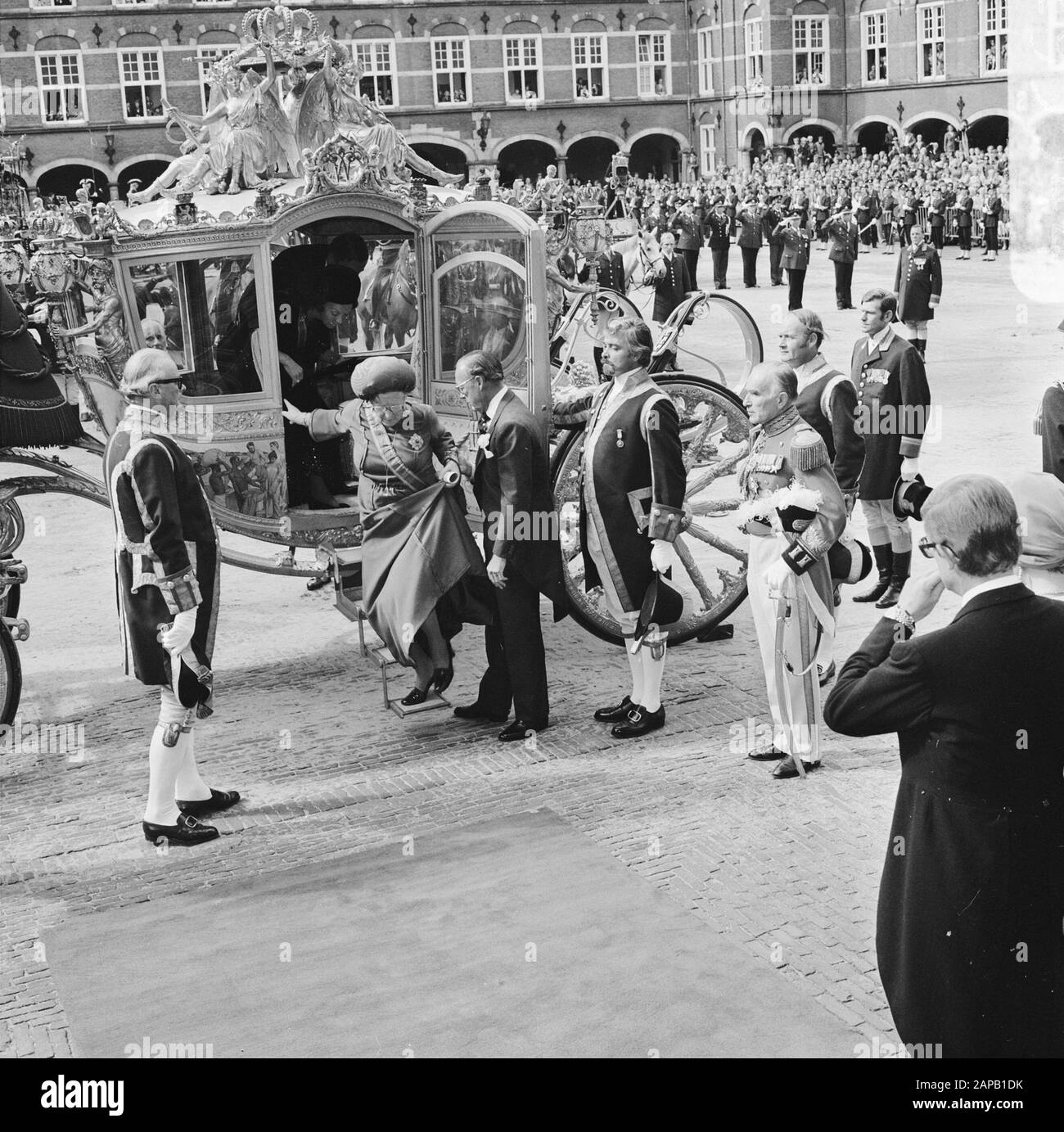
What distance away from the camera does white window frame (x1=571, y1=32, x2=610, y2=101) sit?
160ft

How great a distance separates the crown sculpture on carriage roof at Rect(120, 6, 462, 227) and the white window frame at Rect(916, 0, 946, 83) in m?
39.9

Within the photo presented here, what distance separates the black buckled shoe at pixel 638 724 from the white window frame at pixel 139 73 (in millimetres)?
43146

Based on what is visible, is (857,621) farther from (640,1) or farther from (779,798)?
(640,1)

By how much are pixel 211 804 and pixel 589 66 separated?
46529 mm

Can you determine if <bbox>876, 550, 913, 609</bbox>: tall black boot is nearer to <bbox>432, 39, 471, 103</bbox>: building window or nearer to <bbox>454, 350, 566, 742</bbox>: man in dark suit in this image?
<bbox>454, 350, 566, 742</bbox>: man in dark suit

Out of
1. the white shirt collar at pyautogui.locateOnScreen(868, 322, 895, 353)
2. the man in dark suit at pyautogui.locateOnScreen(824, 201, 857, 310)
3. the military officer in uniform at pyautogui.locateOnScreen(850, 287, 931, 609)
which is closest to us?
the military officer in uniform at pyautogui.locateOnScreen(850, 287, 931, 609)

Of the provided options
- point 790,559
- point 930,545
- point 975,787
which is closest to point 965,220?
point 790,559

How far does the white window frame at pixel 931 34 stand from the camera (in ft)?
144

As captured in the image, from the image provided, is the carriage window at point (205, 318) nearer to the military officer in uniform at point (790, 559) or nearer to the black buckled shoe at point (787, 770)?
the military officer in uniform at point (790, 559)

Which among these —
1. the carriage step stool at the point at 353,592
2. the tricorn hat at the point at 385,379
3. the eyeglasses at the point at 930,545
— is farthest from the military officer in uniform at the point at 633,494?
the eyeglasses at the point at 930,545

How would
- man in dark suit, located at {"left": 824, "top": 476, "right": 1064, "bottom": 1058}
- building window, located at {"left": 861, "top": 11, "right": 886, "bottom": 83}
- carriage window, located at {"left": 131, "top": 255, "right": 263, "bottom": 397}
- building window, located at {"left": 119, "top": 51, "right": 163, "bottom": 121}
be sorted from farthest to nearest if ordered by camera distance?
building window, located at {"left": 119, "top": 51, "right": 163, "bottom": 121}
building window, located at {"left": 861, "top": 11, "right": 886, "bottom": 83}
carriage window, located at {"left": 131, "top": 255, "right": 263, "bottom": 397}
man in dark suit, located at {"left": 824, "top": 476, "right": 1064, "bottom": 1058}

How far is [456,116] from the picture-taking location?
4831 centimetres

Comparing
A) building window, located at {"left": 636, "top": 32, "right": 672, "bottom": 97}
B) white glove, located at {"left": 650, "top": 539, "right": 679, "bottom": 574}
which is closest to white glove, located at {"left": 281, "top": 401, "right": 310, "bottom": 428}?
white glove, located at {"left": 650, "top": 539, "right": 679, "bottom": 574}
